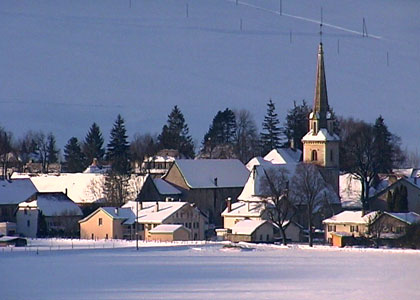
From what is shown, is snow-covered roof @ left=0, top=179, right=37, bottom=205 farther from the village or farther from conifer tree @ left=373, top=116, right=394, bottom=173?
conifer tree @ left=373, top=116, right=394, bottom=173

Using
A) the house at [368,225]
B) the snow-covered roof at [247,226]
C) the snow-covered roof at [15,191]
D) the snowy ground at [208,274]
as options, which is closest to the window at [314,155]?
the house at [368,225]

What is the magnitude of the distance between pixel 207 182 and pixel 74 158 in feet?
149

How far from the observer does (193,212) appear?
85.2 m

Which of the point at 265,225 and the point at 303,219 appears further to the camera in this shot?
the point at 303,219

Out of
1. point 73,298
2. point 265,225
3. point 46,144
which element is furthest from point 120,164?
point 73,298

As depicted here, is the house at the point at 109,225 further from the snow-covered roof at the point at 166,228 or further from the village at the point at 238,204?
the snow-covered roof at the point at 166,228

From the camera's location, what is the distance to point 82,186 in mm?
102000

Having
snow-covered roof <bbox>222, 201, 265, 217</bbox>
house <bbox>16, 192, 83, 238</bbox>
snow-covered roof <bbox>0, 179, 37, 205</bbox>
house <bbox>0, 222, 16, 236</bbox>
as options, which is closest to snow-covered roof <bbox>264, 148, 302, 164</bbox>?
snow-covered roof <bbox>222, 201, 265, 217</bbox>

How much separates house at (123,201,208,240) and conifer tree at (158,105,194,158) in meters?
60.4

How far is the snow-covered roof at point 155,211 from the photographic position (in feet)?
273

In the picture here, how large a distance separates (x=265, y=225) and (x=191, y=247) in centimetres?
1095

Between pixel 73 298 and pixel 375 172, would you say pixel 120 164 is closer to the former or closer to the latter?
pixel 375 172

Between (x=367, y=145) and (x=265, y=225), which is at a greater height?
(x=367, y=145)

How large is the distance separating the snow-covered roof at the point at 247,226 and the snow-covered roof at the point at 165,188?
17.1m
